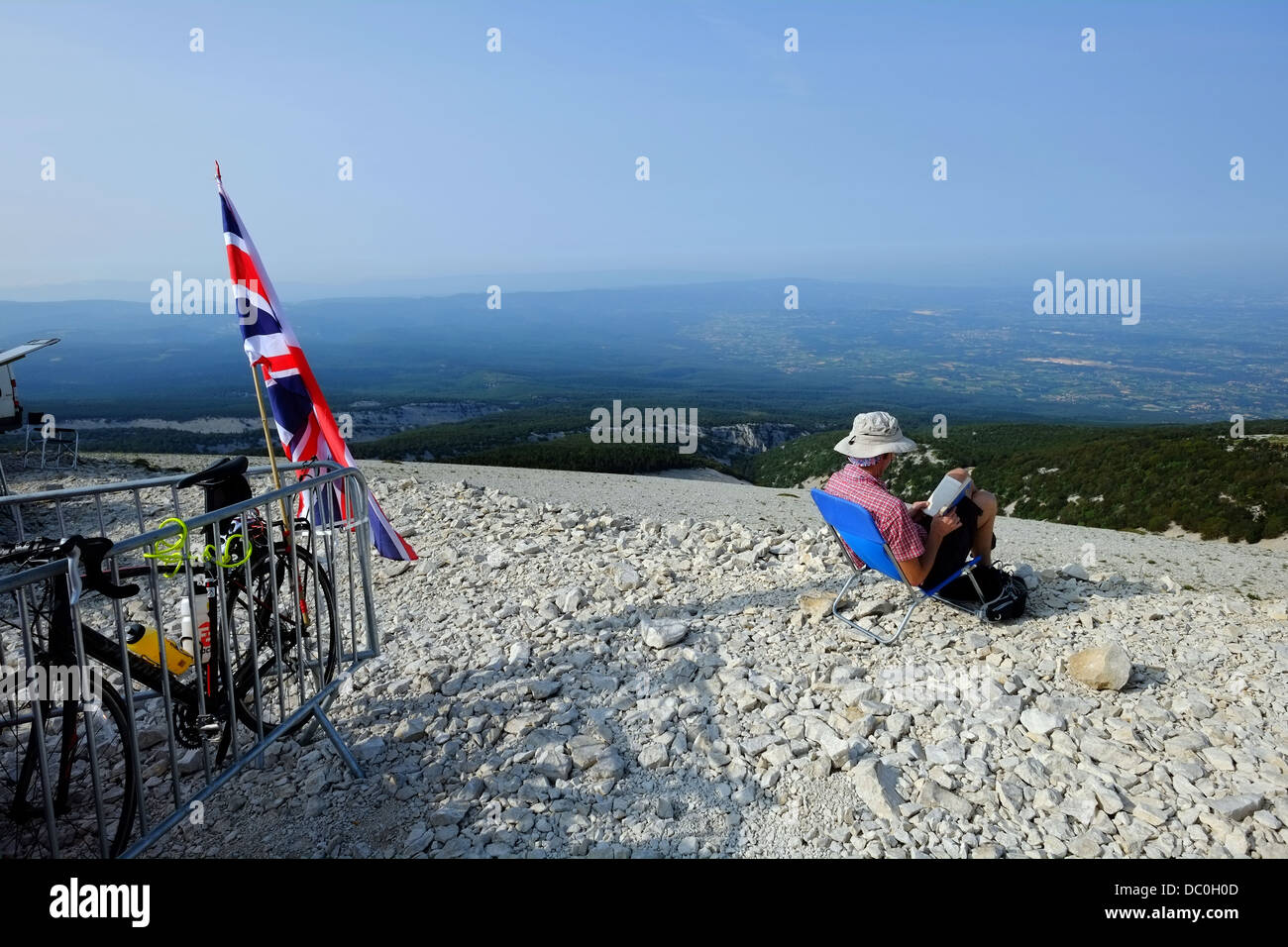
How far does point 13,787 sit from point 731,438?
70.5 m

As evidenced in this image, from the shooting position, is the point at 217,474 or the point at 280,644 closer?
the point at 217,474

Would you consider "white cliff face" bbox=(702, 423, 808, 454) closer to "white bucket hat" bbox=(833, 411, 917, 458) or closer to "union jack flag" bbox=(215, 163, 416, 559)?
"white bucket hat" bbox=(833, 411, 917, 458)

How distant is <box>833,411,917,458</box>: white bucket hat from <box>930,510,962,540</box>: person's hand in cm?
51

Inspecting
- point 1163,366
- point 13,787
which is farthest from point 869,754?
point 1163,366

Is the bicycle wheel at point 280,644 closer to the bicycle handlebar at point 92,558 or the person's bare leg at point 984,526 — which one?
the bicycle handlebar at point 92,558

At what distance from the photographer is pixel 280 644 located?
12.6ft

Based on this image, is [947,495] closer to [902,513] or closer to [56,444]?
[902,513]

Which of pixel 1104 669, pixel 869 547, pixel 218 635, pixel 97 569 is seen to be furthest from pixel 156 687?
pixel 1104 669

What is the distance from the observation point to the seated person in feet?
15.9

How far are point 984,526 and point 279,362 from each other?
5129 millimetres

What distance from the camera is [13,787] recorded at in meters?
3.13

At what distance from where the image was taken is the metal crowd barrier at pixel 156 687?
104 inches
